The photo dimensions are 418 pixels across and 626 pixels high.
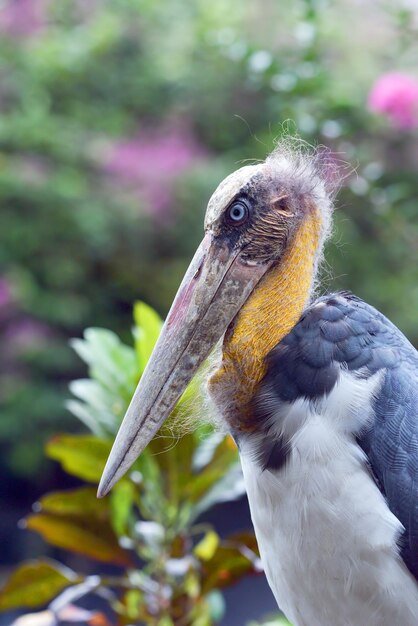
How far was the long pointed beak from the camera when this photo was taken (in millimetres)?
1303

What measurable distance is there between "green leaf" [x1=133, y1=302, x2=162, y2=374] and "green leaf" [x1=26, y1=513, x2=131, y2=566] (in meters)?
0.36

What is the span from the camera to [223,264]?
1325 mm

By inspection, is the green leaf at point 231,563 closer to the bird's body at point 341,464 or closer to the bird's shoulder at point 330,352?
the bird's body at point 341,464

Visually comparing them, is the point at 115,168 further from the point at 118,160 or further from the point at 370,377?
the point at 370,377

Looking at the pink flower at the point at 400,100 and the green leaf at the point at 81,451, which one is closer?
the green leaf at the point at 81,451

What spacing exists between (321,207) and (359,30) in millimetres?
3878

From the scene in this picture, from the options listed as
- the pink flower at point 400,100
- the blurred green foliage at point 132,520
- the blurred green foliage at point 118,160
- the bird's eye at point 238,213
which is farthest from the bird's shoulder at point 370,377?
the blurred green foliage at point 118,160

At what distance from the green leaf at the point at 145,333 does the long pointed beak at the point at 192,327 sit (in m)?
0.48

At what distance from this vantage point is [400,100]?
2.46m

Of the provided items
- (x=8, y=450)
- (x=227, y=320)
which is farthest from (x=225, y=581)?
(x=8, y=450)

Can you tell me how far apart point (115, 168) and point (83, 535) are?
3.19 metres

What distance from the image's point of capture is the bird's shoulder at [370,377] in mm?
1266

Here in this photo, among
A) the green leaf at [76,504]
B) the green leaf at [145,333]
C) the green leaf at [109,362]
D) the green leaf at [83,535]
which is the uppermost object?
the green leaf at [145,333]

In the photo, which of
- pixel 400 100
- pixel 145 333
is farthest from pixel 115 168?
pixel 145 333
